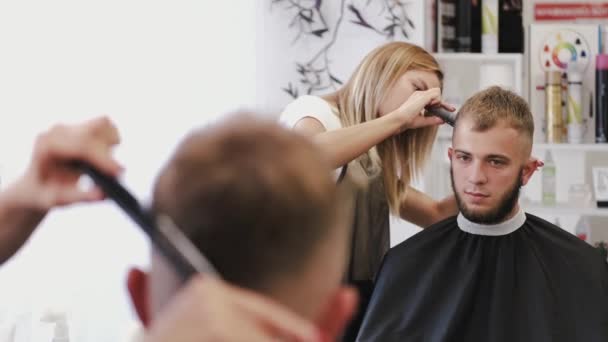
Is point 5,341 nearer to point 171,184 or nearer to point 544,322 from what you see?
point 544,322

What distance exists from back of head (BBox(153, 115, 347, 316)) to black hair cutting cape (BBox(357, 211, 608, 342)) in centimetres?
161

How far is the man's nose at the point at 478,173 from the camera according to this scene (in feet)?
6.95

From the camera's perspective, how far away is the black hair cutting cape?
2129 millimetres

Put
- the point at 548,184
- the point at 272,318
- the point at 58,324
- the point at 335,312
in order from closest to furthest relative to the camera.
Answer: the point at 272,318 → the point at 335,312 → the point at 58,324 → the point at 548,184

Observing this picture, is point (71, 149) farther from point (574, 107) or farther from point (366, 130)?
point (574, 107)

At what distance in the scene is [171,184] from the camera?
24.8 inches


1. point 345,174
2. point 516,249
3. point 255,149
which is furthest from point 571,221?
point 255,149

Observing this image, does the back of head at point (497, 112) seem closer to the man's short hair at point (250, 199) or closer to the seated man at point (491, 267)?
the seated man at point (491, 267)

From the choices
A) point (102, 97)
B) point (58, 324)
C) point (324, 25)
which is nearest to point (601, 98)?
point (324, 25)

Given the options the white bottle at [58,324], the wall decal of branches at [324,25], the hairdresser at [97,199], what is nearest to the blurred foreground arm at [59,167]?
the hairdresser at [97,199]

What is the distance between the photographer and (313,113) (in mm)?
2215

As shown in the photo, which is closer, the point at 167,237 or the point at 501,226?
the point at 167,237

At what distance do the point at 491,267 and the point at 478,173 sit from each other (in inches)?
11.3

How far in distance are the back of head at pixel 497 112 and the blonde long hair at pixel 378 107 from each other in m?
0.20
